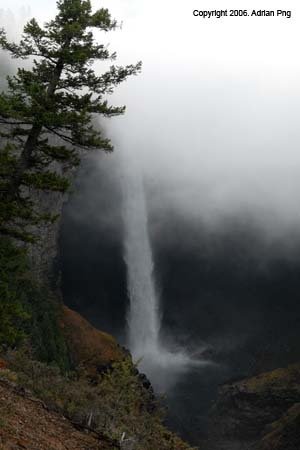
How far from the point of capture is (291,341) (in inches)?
5054

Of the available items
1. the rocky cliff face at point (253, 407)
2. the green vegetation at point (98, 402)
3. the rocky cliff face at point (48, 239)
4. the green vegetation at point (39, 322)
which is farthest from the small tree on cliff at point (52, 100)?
the rocky cliff face at point (253, 407)

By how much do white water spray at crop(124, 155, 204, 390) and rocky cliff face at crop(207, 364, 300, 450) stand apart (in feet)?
42.7

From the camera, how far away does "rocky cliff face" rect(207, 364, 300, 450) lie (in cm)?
8731

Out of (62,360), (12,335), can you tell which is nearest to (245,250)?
Answer: (62,360)

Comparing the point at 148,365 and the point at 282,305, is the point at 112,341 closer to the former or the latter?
the point at 148,365

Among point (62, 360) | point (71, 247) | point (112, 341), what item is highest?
point (71, 247)

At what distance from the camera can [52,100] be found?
597 inches

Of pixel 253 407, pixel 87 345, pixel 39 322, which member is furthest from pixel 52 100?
pixel 253 407

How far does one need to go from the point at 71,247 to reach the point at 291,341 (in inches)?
2699

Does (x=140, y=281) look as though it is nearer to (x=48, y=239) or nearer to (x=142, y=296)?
(x=142, y=296)

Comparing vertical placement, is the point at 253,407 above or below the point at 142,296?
below

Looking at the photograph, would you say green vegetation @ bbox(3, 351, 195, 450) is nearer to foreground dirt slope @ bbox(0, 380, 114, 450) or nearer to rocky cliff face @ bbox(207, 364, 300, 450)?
foreground dirt slope @ bbox(0, 380, 114, 450)

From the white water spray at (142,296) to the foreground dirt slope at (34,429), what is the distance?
88723 mm

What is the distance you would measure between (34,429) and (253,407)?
98.6 meters
